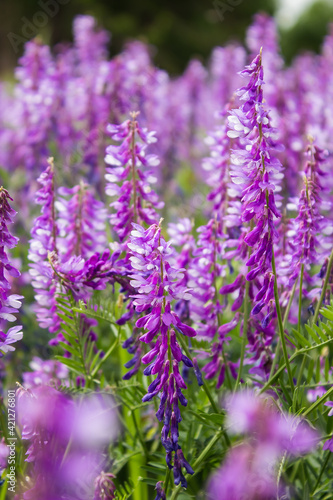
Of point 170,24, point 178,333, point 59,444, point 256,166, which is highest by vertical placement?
point 170,24

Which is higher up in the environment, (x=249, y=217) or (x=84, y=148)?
(x=84, y=148)

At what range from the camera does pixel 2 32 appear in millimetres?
25641

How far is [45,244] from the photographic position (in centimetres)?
188

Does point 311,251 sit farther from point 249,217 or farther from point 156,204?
point 156,204

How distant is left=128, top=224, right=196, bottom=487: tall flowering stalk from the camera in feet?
4.59

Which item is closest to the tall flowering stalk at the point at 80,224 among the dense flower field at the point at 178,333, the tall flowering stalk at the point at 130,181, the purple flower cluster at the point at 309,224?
the dense flower field at the point at 178,333

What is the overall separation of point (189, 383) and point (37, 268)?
59cm

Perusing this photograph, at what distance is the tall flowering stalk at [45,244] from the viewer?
1.79 metres

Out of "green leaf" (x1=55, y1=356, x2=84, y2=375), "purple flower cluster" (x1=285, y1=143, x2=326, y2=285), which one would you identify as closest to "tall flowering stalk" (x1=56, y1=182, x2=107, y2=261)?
"green leaf" (x1=55, y1=356, x2=84, y2=375)

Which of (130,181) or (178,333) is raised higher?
(130,181)

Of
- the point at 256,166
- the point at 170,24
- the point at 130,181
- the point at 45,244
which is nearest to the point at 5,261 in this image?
the point at 45,244

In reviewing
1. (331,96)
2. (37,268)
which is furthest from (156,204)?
(331,96)

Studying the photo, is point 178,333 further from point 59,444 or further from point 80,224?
point 80,224

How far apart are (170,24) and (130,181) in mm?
24074
